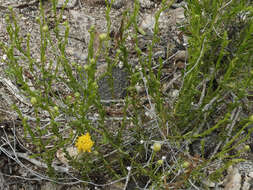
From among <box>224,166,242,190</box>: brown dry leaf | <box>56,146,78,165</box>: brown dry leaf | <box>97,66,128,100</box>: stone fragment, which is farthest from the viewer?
<box>97,66,128,100</box>: stone fragment

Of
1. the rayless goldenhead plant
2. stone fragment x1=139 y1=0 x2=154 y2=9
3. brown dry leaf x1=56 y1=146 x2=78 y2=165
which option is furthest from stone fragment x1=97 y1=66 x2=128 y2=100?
stone fragment x1=139 y1=0 x2=154 y2=9

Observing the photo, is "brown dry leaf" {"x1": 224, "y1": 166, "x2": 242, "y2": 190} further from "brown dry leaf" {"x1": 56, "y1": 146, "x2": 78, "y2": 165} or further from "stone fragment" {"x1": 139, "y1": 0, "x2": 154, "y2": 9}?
"stone fragment" {"x1": 139, "y1": 0, "x2": 154, "y2": 9}

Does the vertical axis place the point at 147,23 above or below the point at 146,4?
below

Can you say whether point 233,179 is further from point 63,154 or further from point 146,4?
point 146,4

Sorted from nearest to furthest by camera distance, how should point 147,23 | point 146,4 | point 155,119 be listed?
point 155,119
point 147,23
point 146,4

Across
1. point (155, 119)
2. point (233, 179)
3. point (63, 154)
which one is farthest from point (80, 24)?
point (233, 179)

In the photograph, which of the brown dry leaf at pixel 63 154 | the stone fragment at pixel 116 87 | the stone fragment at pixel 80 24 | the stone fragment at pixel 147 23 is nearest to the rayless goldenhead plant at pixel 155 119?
the brown dry leaf at pixel 63 154

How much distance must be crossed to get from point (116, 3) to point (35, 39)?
91cm

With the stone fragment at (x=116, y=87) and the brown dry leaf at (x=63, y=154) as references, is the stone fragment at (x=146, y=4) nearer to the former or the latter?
the stone fragment at (x=116, y=87)

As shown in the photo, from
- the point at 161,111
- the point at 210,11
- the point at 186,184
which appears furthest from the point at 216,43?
the point at 186,184

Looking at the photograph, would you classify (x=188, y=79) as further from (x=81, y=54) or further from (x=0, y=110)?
(x=0, y=110)

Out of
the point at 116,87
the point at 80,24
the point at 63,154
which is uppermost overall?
the point at 80,24

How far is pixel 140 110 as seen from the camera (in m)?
2.18

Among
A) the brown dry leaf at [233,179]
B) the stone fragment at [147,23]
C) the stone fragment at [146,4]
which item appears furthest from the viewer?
the stone fragment at [146,4]
